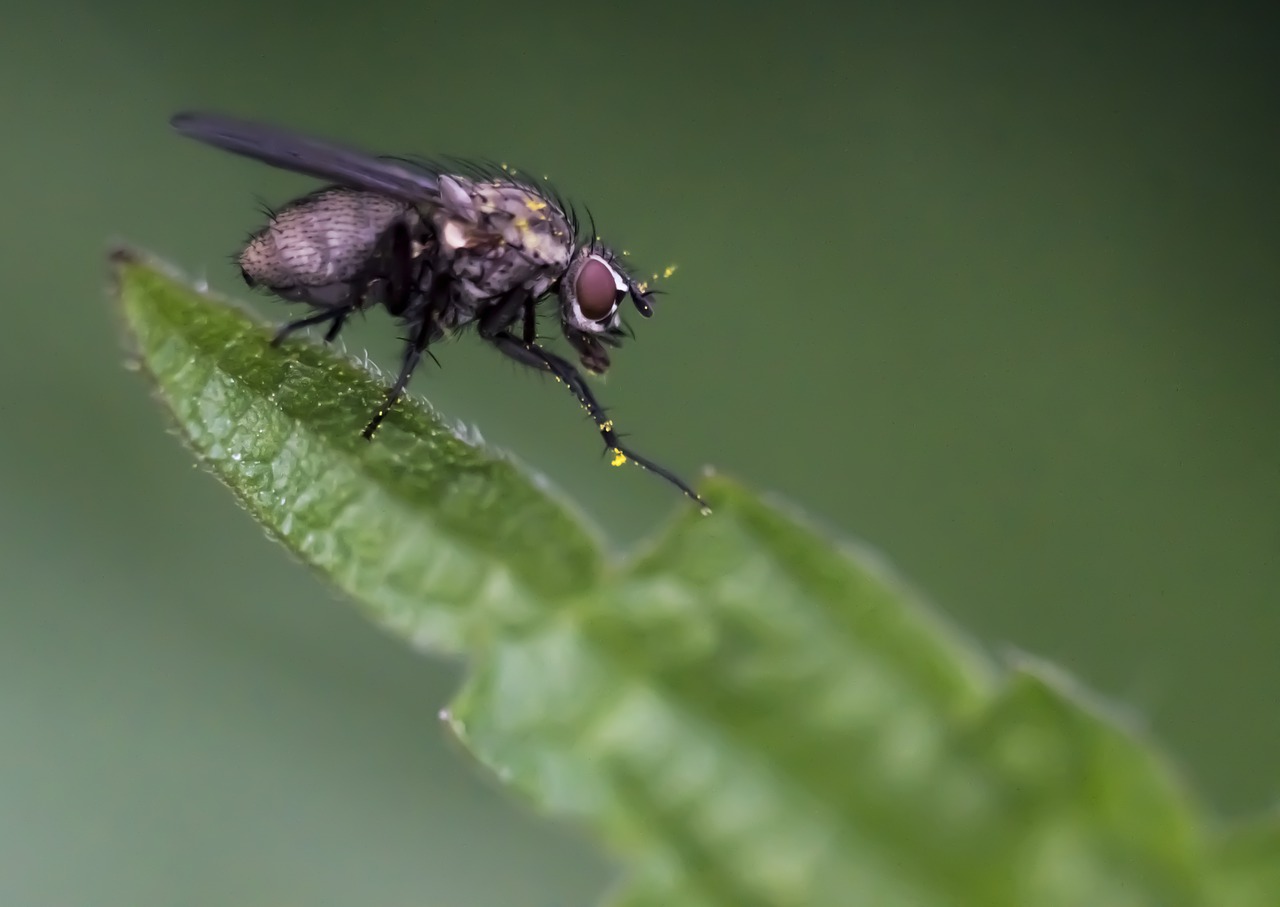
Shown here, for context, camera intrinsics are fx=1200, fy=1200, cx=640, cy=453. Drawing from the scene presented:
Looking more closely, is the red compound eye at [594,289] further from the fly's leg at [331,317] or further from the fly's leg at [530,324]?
the fly's leg at [331,317]

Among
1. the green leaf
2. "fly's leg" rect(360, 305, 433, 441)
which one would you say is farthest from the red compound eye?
the green leaf

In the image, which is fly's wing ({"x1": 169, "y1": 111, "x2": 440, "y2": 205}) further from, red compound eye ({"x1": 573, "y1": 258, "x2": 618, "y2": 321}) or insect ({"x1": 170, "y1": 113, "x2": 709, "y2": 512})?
red compound eye ({"x1": 573, "y1": 258, "x2": 618, "y2": 321})

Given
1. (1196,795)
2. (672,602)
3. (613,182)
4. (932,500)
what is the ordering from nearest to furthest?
(1196,795)
(672,602)
(932,500)
(613,182)

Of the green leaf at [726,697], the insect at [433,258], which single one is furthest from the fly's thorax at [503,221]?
the green leaf at [726,697]

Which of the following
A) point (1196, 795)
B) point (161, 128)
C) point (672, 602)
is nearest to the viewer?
point (1196, 795)

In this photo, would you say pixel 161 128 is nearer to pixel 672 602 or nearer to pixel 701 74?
pixel 701 74

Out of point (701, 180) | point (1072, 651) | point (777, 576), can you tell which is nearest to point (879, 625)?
point (777, 576)

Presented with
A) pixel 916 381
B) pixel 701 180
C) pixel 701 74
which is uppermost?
pixel 701 74
